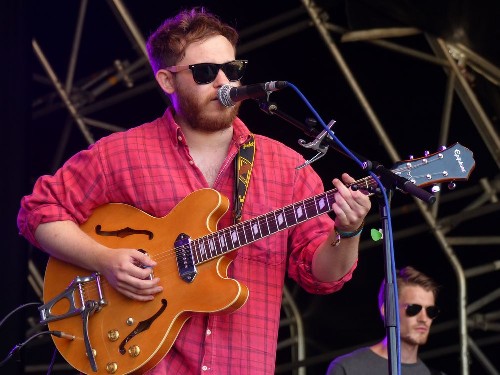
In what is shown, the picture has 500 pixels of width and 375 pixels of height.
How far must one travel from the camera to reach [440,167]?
3.55 m

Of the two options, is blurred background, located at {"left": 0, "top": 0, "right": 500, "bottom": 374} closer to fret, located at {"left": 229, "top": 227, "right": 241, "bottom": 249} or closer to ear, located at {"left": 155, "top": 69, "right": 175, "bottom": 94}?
ear, located at {"left": 155, "top": 69, "right": 175, "bottom": 94}

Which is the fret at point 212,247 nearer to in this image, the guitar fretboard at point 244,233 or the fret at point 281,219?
Result: the guitar fretboard at point 244,233

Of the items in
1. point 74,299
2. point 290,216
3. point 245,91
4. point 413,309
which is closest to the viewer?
point 245,91

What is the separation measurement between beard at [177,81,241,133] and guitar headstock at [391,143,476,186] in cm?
91

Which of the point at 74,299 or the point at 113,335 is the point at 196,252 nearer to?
the point at 113,335

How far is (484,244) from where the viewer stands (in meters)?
7.50

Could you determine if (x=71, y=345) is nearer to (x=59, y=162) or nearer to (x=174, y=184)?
(x=174, y=184)

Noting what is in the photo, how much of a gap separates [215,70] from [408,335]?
3.18 metres

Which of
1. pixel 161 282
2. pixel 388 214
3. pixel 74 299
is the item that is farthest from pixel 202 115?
pixel 388 214

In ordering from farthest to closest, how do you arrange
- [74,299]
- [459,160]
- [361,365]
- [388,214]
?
[361,365] < [74,299] < [459,160] < [388,214]

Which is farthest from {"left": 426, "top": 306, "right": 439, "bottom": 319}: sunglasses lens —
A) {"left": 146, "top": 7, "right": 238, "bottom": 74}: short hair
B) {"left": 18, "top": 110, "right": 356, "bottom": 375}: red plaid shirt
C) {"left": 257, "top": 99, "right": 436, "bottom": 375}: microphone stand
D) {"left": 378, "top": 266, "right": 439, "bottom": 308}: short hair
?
{"left": 257, "top": 99, "right": 436, "bottom": 375}: microphone stand

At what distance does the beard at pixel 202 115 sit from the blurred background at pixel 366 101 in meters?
2.37

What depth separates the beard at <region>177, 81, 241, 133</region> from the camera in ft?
13.7

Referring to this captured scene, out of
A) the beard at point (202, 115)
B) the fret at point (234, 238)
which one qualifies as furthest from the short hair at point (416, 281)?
the fret at point (234, 238)
